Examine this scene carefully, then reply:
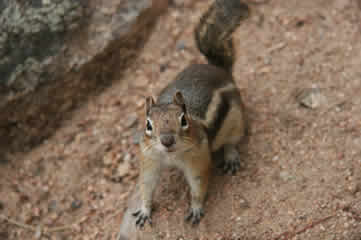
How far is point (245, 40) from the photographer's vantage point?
5590 mm

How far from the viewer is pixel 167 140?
323cm

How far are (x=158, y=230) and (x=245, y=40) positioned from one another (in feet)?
8.89

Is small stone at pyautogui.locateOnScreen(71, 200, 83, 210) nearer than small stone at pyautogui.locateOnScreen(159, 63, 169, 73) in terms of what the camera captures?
Yes

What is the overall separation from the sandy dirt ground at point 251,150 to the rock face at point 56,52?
0.65 ft

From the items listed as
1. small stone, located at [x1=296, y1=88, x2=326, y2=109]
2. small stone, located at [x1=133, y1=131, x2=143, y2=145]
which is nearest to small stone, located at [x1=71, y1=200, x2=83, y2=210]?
small stone, located at [x1=133, y1=131, x2=143, y2=145]

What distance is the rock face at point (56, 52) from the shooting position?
4672 mm

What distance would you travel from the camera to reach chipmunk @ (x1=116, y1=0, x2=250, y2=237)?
3.39 meters

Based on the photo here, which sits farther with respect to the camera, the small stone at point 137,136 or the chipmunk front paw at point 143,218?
the small stone at point 137,136

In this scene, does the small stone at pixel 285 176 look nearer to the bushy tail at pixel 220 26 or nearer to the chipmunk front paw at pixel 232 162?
the chipmunk front paw at pixel 232 162

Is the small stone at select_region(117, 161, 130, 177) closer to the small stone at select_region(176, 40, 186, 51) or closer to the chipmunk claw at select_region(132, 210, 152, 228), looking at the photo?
the chipmunk claw at select_region(132, 210, 152, 228)

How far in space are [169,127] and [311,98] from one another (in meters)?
1.95

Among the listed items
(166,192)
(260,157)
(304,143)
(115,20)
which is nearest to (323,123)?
(304,143)

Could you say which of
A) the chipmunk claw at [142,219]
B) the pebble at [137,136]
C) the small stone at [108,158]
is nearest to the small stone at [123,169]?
the small stone at [108,158]

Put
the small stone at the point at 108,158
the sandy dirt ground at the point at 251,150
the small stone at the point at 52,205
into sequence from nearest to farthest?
the sandy dirt ground at the point at 251,150, the small stone at the point at 52,205, the small stone at the point at 108,158
